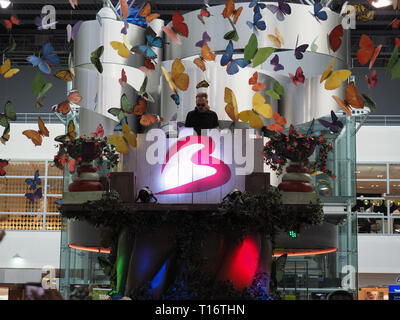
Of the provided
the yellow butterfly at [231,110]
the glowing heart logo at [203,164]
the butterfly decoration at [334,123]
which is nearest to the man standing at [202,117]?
the yellow butterfly at [231,110]

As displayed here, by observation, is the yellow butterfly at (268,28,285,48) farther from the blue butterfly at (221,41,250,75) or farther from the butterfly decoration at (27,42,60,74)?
the butterfly decoration at (27,42,60,74)

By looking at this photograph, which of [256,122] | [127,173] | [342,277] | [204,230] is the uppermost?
[256,122]

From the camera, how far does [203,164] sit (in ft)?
20.2

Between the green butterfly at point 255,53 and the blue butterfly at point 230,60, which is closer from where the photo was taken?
the green butterfly at point 255,53

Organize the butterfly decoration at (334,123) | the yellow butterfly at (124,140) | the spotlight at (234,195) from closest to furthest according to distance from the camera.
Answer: the spotlight at (234,195) < the yellow butterfly at (124,140) < the butterfly decoration at (334,123)

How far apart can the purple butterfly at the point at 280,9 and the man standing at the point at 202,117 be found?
6.45ft

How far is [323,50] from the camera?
13.0 metres

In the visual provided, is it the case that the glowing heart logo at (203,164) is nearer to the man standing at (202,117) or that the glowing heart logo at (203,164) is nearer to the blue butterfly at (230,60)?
the blue butterfly at (230,60)

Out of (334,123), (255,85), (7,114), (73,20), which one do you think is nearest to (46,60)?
(7,114)

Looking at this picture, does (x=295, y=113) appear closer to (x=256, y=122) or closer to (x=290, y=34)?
(x=290, y=34)

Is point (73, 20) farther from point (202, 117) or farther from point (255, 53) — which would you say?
point (255, 53)

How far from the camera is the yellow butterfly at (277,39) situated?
39.0 ft
